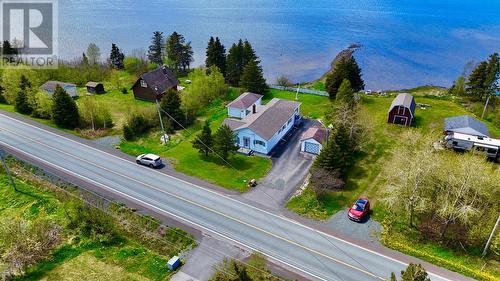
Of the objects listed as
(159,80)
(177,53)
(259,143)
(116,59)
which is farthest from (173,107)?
(116,59)

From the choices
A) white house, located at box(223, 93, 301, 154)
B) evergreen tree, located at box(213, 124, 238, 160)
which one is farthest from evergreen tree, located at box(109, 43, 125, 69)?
evergreen tree, located at box(213, 124, 238, 160)

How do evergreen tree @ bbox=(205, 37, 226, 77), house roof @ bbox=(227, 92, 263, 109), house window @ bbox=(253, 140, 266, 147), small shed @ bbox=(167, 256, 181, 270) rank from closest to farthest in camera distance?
small shed @ bbox=(167, 256, 181, 270) → house window @ bbox=(253, 140, 266, 147) → house roof @ bbox=(227, 92, 263, 109) → evergreen tree @ bbox=(205, 37, 226, 77)

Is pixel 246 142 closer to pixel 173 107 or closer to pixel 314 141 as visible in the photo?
pixel 314 141

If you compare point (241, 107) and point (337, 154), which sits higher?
point (337, 154)

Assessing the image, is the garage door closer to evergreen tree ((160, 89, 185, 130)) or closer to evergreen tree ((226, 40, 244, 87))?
evergreen tree ((160, 89, 185, 130))

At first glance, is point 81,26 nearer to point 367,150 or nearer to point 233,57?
point 233,57

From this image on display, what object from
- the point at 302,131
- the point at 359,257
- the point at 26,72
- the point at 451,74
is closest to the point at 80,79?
the point at 26,72

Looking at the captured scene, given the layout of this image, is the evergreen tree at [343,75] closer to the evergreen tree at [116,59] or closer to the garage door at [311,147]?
the garage door at [311,147]
